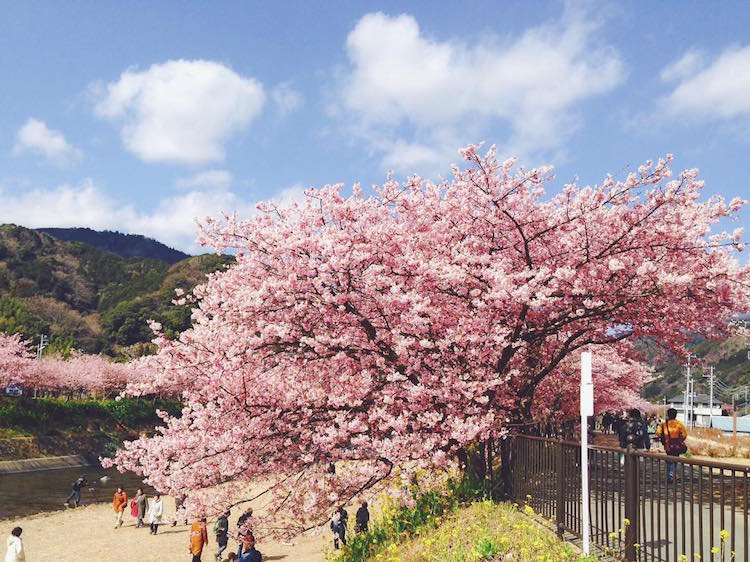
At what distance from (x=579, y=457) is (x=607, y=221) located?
4388mm

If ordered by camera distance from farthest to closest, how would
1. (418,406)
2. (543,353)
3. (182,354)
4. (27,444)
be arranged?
(27,444) → (543,353) → (182,354) → (418,406)

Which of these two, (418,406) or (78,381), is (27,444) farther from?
(418,406)

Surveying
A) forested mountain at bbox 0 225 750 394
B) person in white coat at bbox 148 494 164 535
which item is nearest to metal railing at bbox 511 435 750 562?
person in white coat at bbox 148 494 164 535

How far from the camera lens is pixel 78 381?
68.5 m

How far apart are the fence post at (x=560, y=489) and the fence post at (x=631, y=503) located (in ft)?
5.17

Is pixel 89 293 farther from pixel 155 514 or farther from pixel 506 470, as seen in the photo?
pixel 506 470

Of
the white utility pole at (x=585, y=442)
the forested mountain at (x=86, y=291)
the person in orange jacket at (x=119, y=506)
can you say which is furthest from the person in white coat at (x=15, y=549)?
the forested mountain at (x=86, y=291)

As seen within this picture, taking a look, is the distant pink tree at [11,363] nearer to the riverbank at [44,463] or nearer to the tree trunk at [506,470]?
the riverbank at [44,463]

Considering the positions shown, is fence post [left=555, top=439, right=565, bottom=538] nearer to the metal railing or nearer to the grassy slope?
the metal railing

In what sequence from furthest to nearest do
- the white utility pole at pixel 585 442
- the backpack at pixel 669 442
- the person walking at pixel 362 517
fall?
the person walking at pixel 362 517
the backpack at pixel 669 442
the white utility pole at pixel 585 442

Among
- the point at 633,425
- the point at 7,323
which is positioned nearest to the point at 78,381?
the point at 7,323

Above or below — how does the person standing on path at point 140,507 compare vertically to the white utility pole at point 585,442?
below

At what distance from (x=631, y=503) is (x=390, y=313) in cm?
470

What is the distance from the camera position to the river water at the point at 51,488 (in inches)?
1259
